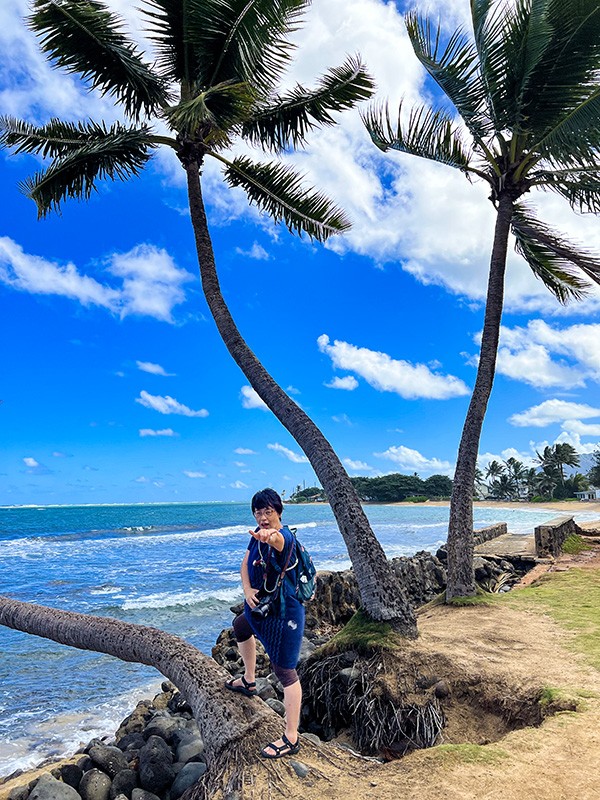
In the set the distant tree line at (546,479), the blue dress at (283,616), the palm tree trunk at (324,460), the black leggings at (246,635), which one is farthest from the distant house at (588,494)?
the blue dress at (283,616)

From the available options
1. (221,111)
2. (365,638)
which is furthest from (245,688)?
(221,111)

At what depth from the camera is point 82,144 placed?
9.05 m

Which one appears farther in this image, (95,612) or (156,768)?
(95,612)

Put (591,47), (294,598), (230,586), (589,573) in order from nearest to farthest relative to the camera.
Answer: (294,598) < (591,47) < (589,573) < (230,586)

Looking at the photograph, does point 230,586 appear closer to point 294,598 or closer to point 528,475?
point 294,598

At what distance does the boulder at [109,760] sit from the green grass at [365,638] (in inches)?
103

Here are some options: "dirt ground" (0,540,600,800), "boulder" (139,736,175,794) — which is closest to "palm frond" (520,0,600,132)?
"dirt ground" (0,540,600,800)

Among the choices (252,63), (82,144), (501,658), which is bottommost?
(501,658)

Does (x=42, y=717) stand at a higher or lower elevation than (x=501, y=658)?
lower

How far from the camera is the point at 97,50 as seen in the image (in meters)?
8.45

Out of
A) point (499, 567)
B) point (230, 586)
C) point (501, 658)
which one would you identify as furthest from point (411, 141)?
point (230, 586)

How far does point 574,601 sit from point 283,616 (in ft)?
23.8

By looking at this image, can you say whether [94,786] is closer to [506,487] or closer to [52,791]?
[52,791]

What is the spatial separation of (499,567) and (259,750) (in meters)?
11.6
